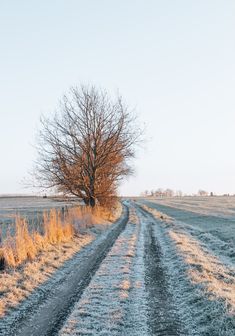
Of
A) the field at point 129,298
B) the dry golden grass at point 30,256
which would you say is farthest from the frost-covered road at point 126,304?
the dry golden grass at point 30,256

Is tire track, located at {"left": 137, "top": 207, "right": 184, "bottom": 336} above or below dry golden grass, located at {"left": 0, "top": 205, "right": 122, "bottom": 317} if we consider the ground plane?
below

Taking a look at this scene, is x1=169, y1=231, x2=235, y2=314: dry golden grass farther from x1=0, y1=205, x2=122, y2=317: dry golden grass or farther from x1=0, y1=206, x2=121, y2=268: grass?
x1=0, y1=206, x2=121, y2=268: grass

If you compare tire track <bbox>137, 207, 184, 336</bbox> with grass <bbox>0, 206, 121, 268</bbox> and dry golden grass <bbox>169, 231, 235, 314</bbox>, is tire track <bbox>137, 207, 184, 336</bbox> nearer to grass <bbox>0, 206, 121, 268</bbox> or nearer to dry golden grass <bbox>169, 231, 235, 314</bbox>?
dry golden grass <bbox>169, 231, 235, 314</bbox>

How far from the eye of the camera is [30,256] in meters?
14.0

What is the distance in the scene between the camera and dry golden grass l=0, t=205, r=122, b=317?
10015mm

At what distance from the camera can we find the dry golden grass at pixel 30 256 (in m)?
10.0

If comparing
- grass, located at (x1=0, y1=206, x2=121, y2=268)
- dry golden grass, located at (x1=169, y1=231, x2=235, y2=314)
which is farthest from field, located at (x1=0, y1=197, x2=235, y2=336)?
grass, located at (x1=0, y1=206, x2=121, y2=268)

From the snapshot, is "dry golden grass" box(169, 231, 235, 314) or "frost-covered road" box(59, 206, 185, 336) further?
"dry golden grass" box(169, 231, 235, 314)

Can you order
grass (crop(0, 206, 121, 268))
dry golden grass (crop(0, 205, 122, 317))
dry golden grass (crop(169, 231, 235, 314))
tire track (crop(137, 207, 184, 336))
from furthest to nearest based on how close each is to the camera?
grass (crop(0, 206, 121, 268)) < dry golden grass (crop(0, 205, 122, 317)) < dry golden grass (crop(169, 231, 235, 314)) < tire track (crop(137, 207, 184, 336))

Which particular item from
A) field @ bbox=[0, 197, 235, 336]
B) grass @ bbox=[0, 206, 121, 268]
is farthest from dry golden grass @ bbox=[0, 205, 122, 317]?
field @ bbox=[0, 197, 235, 336]

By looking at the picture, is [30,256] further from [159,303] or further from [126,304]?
[159,303]

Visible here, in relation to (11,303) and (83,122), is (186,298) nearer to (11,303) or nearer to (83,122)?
(11,303)

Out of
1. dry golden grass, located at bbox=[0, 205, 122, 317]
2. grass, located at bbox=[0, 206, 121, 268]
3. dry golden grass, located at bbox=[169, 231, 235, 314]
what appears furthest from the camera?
grass, located at bbox=[0, 206, 121, 268]

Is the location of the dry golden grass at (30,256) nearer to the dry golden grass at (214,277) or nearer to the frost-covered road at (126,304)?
the frost-covered road at (126,304)
